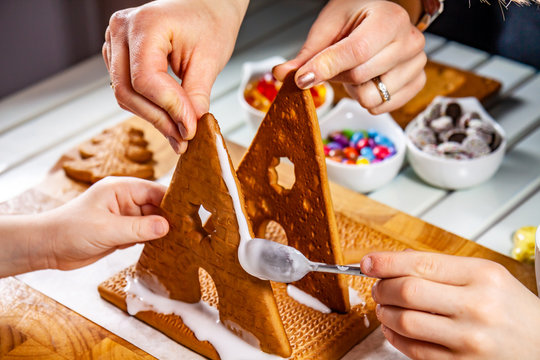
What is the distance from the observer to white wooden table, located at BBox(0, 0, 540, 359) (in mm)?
1382

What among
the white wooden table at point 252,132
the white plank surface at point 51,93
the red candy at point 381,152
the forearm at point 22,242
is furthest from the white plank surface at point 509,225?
the white plank surface at point 51,93

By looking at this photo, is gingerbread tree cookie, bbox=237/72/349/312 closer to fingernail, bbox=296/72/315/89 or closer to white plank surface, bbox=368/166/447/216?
fingernail, bbox=296/72/315/89

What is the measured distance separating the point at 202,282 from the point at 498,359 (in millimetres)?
480

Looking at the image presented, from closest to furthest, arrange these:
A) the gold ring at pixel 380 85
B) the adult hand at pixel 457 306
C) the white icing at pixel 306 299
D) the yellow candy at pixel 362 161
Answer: the adult hand at pixel 457 306, the white icing at pixel 306 299, the gold ring at pixel 380 85, the yellow candy at pixel 362 161

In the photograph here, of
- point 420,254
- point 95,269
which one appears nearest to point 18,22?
point 95,269

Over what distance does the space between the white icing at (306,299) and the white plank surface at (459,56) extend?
99 centimetres

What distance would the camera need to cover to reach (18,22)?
2.09m

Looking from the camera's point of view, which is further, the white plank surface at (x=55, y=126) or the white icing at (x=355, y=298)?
the white plank surface at (x=55, y=126)

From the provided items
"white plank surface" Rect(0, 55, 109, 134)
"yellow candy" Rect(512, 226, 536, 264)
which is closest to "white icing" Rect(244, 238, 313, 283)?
"yellow candy" Rect(512, 226, 536, 264)

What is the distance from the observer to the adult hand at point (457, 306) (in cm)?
88

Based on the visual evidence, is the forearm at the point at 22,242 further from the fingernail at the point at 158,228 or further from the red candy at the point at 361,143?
the red candy at the point at 361,143

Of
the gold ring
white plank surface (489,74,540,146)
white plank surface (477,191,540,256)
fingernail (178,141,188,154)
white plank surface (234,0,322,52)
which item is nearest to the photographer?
fingernail (178,141,188,154)

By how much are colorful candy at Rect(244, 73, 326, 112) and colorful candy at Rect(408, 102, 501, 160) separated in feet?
0.79

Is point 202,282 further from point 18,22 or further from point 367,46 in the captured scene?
point 18,22
